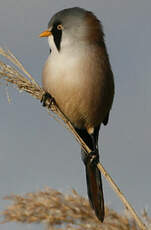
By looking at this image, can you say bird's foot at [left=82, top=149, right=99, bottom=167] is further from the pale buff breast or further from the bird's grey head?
the bird's grey head

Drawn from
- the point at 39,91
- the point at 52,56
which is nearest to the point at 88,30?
the point at 52,56

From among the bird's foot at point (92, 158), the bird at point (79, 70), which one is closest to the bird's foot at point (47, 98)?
the bird at point (79, 70)

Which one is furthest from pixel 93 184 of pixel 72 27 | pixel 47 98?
pixel 72 27

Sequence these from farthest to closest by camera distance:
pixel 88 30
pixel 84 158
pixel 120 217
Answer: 1. pixel 84 158
2. pixel 88 30
3. pixel 120 217

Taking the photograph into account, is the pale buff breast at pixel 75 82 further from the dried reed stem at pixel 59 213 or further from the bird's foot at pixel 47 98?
the dried reed stem at pixel 59 213

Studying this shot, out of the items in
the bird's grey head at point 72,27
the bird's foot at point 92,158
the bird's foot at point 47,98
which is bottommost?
the bird's foot at point 92,158

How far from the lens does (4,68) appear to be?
201 centimetres

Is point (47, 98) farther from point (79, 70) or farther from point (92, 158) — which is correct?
point (92, 158)

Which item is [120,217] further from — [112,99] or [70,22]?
[70,22]

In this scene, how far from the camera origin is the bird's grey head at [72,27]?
2.49 metres

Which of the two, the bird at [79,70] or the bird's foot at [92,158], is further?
the bird's foot at [92,158]

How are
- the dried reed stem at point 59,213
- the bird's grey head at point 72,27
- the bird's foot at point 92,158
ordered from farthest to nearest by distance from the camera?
the bird's foot at point 92,158 → the bird's grey head at point 72,27 → the dried reed stem at point 59,213

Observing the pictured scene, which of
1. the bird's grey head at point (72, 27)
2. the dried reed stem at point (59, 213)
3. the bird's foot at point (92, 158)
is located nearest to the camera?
the dried reed stem at point (59, 213)

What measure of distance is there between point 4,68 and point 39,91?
21 cm
